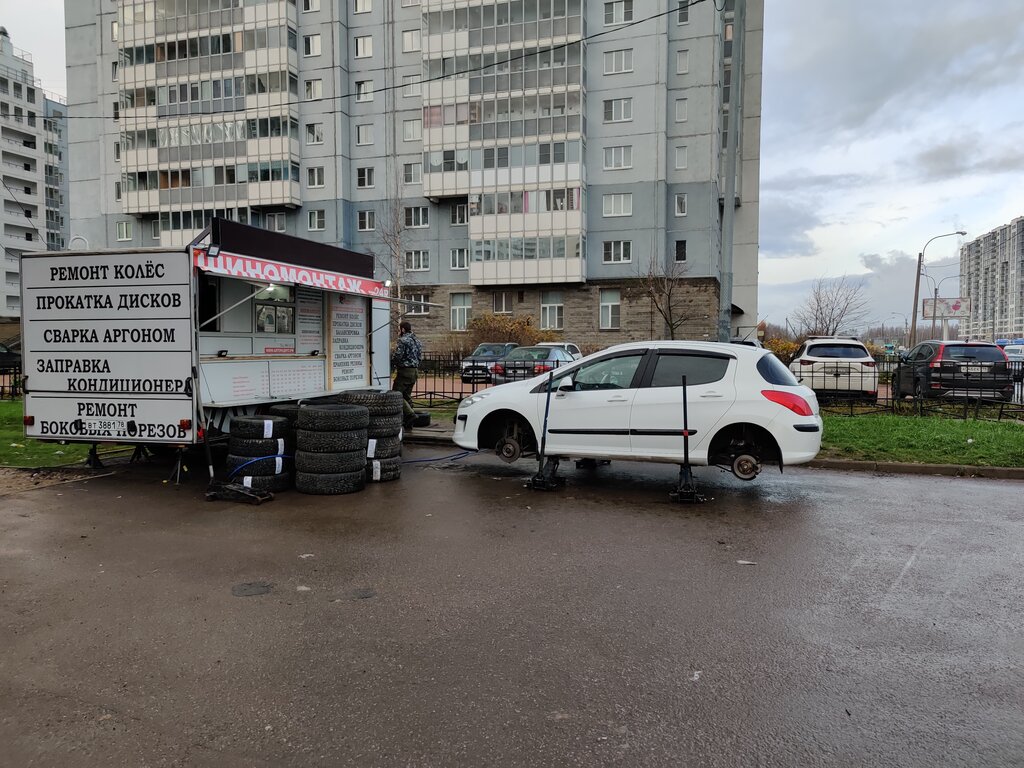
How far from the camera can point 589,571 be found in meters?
5.36

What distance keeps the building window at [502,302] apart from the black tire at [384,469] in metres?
33.0

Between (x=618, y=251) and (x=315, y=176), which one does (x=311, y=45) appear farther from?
(x=618, y=251)

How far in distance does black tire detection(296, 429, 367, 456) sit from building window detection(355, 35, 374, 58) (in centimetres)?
4248

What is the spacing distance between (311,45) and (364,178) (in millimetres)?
8968

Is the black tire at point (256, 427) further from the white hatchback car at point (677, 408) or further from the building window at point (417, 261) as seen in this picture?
the building window at point (417, 261)

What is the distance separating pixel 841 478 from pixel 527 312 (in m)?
32.5

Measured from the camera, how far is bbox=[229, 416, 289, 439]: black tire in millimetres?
7883

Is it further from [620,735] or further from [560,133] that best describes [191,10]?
[620,735]

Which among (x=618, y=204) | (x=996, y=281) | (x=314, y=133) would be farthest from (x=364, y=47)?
(x=996, y=281)

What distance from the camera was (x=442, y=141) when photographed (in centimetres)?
4103

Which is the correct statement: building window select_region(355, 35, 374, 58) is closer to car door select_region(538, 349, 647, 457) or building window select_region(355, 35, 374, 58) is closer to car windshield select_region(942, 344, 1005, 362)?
car windshield select_region(942, 344, 1005, 362)

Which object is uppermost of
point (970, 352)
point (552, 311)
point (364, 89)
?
point (364, 89)

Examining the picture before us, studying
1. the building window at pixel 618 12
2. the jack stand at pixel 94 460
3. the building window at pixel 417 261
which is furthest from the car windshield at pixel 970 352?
the building window at pixel 417 261

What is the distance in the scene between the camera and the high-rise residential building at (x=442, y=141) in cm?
3931
